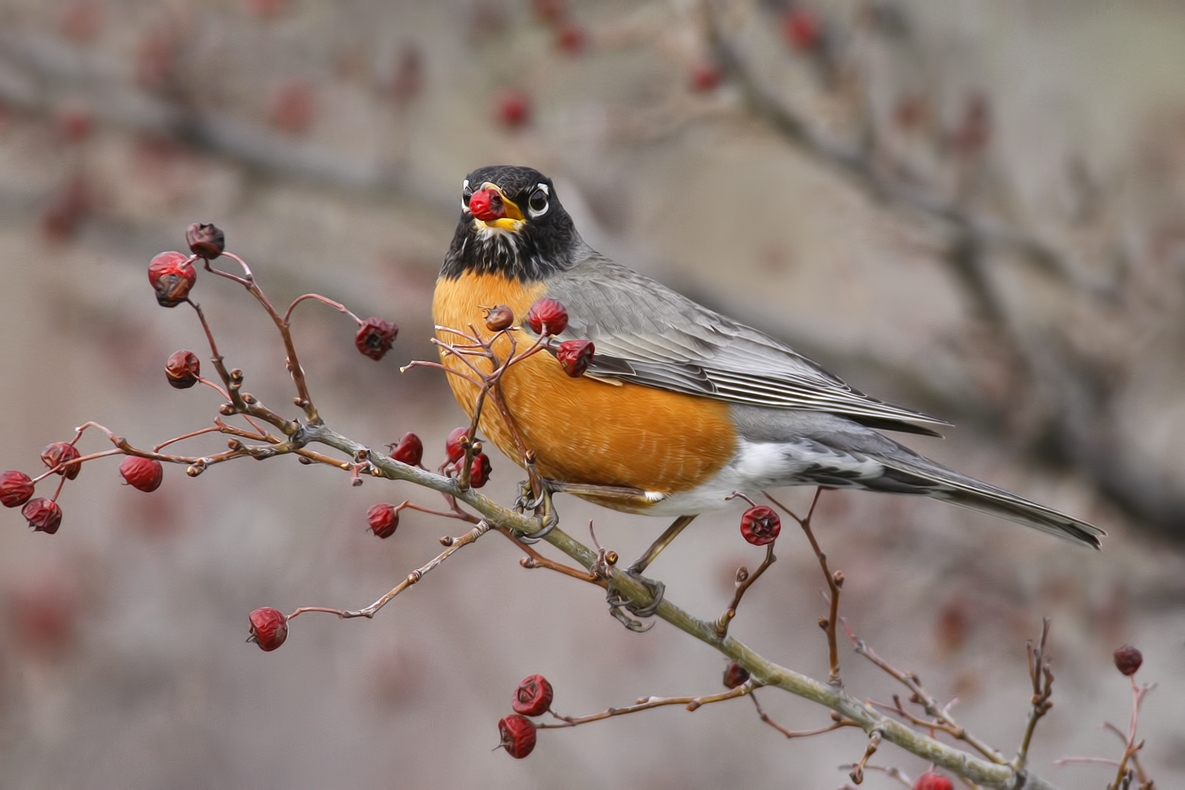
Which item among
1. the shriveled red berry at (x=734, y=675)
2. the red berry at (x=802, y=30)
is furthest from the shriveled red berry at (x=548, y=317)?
the red berry at (x=802, y=30)

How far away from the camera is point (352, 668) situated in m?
5.30

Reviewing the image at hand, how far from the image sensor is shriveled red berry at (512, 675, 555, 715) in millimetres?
2492

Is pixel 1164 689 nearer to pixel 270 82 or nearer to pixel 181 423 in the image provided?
pixel 181 423

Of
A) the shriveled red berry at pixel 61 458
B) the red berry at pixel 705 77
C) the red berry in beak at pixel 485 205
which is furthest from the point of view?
the red berry at pixel 705 77

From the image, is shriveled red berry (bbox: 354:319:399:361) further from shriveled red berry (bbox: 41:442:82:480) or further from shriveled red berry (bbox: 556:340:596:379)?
shriveled red berry (bbox: 41:442:82:480)

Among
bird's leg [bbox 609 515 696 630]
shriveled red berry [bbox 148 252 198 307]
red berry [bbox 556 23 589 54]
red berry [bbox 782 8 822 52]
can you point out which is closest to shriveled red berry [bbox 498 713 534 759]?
bird's leg [bbox 609 515 696 630]

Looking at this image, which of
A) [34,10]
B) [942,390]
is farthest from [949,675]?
[34,10]

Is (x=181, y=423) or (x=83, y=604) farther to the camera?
(x=181, y=423)

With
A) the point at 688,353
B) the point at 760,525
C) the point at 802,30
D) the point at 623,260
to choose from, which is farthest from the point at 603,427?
the point at 802,30

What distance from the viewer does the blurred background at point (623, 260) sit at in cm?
458

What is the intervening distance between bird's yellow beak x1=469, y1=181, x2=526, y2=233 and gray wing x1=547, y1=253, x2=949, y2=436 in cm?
31

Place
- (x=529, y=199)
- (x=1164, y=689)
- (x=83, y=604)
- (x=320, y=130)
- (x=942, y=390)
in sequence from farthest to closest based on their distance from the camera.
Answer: (x=320, y=130) → (x=1164, y=689) → (x=942, y=390) → (x=83, y=604) → (x=529, y=199)

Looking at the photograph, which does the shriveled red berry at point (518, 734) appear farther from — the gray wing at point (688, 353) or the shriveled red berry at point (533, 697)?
the gray wing at point (688, 353)

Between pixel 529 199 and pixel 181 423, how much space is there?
2529 millimetres
